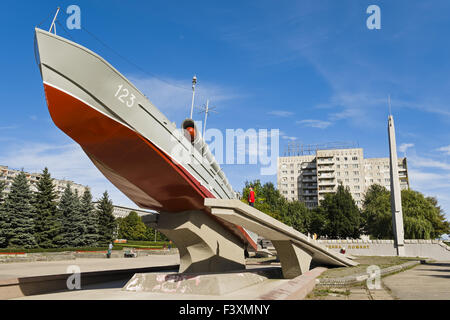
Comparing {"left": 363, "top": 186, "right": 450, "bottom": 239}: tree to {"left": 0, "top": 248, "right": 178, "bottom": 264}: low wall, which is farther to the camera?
{"left": 363, "top": 186, "right": 450, "bottom": 239}: tree

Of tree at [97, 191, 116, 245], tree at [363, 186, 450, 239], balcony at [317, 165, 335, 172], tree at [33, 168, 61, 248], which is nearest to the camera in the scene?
tree at [33, 168, 61, 248]

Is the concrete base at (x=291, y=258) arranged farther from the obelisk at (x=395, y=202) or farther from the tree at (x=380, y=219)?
the tree at (x=380, y=219)

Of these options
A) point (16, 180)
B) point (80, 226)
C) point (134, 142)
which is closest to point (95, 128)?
point (134, 142)

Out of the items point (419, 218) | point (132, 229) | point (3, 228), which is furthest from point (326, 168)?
point (3, 228)

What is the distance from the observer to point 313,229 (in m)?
51.1

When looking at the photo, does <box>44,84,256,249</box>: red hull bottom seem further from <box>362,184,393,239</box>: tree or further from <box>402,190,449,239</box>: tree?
<box>362,184,393,239</box>: tree

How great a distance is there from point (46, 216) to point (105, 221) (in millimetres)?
9954

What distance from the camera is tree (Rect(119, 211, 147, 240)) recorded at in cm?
6800

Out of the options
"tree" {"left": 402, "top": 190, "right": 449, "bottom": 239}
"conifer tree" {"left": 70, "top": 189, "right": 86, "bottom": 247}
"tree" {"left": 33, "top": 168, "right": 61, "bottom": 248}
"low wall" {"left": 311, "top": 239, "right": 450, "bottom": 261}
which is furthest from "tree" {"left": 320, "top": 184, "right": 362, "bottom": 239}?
"tree" {"left": 33, "top": 168, "right": 61, "bottom": 248}

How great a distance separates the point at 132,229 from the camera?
224ft

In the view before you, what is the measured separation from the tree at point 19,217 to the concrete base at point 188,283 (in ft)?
80.1

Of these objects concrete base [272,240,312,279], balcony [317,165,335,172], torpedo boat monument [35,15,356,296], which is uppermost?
balcony [317,165,335,172]

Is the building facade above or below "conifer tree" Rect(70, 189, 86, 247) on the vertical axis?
above

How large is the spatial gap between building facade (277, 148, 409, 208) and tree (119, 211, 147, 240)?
3606 cm
